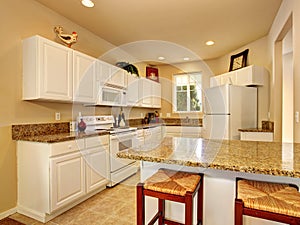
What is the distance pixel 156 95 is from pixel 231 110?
2448mm

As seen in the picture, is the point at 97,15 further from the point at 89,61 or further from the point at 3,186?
the point at 3,186

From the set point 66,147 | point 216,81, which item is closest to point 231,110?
point 216,81

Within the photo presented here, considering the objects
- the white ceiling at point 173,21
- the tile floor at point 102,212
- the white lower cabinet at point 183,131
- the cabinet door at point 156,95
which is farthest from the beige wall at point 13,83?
the white lower cabinet at point 183,131

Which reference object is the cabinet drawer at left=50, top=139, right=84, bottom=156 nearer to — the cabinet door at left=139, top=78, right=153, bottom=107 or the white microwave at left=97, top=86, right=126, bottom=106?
the white microwave at left=97, top=86, right=126, bottom=106

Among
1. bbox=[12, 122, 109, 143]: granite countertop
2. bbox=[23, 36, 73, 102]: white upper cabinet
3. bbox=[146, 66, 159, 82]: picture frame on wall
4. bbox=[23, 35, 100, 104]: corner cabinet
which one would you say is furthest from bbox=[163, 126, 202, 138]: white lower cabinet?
bbox=[23, 36, 73, 102]: white upper cabinet

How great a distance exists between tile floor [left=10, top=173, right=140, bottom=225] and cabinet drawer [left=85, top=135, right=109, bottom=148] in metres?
0.75

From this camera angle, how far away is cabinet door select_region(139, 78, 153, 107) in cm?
466

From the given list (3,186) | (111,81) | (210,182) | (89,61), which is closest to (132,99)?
(111,81)

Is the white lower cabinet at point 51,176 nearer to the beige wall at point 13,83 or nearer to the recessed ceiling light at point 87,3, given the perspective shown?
the beige wall at point 13,83

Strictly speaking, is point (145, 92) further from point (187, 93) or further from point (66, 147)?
point (66, 147)

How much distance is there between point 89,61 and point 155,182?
7.51ft

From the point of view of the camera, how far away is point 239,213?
3.17 feet

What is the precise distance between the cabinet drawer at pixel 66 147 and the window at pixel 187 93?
3.66 metres

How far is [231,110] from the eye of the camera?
11.3ft
